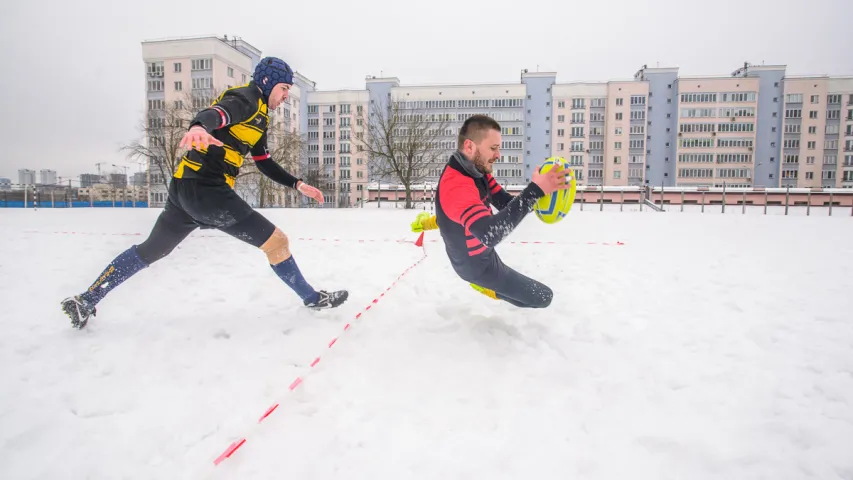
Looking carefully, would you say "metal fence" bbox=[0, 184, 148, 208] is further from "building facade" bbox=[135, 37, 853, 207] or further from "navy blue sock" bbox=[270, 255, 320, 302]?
"navy blue sock" bbox=[270, 255, 320, 302]

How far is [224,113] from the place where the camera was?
2.75m

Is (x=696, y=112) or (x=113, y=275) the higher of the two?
(x=696, y=112)

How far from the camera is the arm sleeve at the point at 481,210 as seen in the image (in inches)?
98.2

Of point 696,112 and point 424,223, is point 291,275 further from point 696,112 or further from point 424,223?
point 696,112

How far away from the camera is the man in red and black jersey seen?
8.29 ft

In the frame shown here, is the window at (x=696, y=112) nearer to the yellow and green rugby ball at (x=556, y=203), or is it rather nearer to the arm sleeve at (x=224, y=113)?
the yellow and green rugby ball at (x=556, y=203)

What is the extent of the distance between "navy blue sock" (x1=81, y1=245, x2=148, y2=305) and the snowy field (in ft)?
0.77

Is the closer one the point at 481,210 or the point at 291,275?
the point at 481,210

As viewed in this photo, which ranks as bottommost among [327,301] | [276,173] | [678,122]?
[327,301]

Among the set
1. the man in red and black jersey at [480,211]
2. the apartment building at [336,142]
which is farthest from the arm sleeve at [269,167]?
the apartment building at [336,142]

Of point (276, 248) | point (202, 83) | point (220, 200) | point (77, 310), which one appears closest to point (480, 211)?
point (276, 248)

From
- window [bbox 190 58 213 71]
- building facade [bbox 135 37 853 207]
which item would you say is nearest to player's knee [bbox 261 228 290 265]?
building facade [bbox 135 37 853 207]

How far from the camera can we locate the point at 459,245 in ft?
9.62

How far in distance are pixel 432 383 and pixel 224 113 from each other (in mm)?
2127
